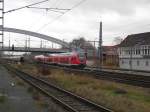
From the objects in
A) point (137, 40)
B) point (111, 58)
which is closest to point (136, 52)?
point (137, 40)

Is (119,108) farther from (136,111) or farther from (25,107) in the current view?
(25,107)

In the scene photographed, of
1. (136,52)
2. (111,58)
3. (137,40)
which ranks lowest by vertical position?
(111,58)

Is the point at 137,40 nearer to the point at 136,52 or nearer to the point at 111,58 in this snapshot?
the point at 136,52

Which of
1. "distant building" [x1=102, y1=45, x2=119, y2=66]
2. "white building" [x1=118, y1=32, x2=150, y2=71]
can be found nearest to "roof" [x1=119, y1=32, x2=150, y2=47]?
"white building" [x1=118, y1=32, x2=150, y2=71]

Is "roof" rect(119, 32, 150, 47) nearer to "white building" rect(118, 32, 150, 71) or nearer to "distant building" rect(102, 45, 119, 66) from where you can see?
"white building" rect(118, 32, 150, 71)

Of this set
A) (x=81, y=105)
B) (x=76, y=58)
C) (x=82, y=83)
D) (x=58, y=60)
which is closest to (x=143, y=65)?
(x=58, y=60)

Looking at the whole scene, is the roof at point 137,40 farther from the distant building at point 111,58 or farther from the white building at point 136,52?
the distant building at point 111,58

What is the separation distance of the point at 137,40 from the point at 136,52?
4.79 m

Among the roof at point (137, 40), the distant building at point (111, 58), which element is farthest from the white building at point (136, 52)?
the distant building at point (111, 58)

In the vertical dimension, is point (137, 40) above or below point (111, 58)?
above

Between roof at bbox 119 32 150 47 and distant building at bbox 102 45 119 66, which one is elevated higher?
roof at bbox 119 32 150 47

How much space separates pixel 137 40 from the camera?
9281 cm

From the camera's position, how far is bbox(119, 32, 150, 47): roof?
289 ft

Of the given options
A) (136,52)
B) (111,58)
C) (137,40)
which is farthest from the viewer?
(111,58)
